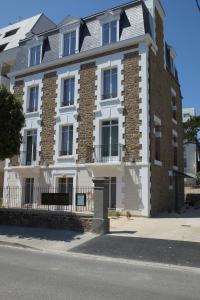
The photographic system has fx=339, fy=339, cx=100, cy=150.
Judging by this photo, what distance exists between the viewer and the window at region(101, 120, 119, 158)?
1998cm

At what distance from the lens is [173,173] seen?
939 inches

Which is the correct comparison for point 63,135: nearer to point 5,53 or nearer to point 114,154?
Answer: point 114,154

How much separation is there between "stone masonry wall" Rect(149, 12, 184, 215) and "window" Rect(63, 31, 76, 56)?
17.9 feet

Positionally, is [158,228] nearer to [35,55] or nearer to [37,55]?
[37,55]

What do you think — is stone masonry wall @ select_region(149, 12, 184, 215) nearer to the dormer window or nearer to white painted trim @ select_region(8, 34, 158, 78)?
white painted trim @ select_region(8, 34, 158, 78)

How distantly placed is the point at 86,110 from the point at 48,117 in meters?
3.04

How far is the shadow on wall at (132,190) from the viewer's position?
18.6 m

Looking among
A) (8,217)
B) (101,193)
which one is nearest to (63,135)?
(8,217)

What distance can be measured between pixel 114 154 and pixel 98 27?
8.61m

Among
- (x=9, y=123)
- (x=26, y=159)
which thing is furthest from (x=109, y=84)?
(x=9, y=123)

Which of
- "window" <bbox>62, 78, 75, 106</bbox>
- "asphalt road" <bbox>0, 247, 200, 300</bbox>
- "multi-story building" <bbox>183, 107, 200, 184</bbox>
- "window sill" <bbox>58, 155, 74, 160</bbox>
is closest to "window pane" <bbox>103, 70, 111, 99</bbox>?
"window" <bbox>62, 78, 75, 106</bbox>

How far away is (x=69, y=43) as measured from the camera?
2298cm

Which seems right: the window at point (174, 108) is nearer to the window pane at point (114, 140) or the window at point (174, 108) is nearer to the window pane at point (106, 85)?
the window pane at point (106, 85)

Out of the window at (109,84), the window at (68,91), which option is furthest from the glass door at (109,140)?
the window at (68,91)
